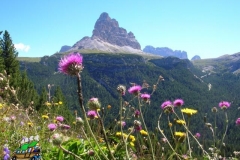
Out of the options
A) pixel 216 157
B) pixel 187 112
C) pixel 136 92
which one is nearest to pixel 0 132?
pixel 136 92

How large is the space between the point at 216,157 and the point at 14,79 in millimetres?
37028

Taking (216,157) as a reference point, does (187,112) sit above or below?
above

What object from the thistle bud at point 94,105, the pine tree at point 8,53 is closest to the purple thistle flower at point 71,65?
the thistle bud at point 94,105

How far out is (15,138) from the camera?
16.3 ft

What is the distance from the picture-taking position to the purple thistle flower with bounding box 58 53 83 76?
1.97 m

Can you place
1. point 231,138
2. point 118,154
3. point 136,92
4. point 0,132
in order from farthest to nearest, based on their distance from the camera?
point 231,138, point 0,132, point 118,154, point 136,92

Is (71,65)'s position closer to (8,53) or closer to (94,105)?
(94,105)

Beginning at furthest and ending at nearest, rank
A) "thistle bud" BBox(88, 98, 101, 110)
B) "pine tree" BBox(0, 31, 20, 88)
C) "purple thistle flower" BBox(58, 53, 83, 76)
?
"pine tree" BBox(0, 31, 20, 88) < "thistle bud" BBox(88, 98, 101, 110) < "purple thistle flower" BBox(58, 53, 83, 76)

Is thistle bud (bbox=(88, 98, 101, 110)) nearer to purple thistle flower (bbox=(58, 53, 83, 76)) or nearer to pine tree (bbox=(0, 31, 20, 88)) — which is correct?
purple thistle flower (bbox=(58, 53, 83, 76))

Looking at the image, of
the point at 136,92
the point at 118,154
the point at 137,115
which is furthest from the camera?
the point at 137,115

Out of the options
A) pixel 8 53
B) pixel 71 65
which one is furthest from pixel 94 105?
pixel 8 53

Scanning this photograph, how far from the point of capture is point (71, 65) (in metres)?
2.03

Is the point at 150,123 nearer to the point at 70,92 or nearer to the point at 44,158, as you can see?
the point at 70,92

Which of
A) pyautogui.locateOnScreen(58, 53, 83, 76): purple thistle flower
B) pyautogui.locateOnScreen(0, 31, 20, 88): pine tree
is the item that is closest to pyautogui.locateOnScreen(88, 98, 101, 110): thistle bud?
pyautogui.locateOnScreen(58, 53, 83, 76): purple thistle flower
